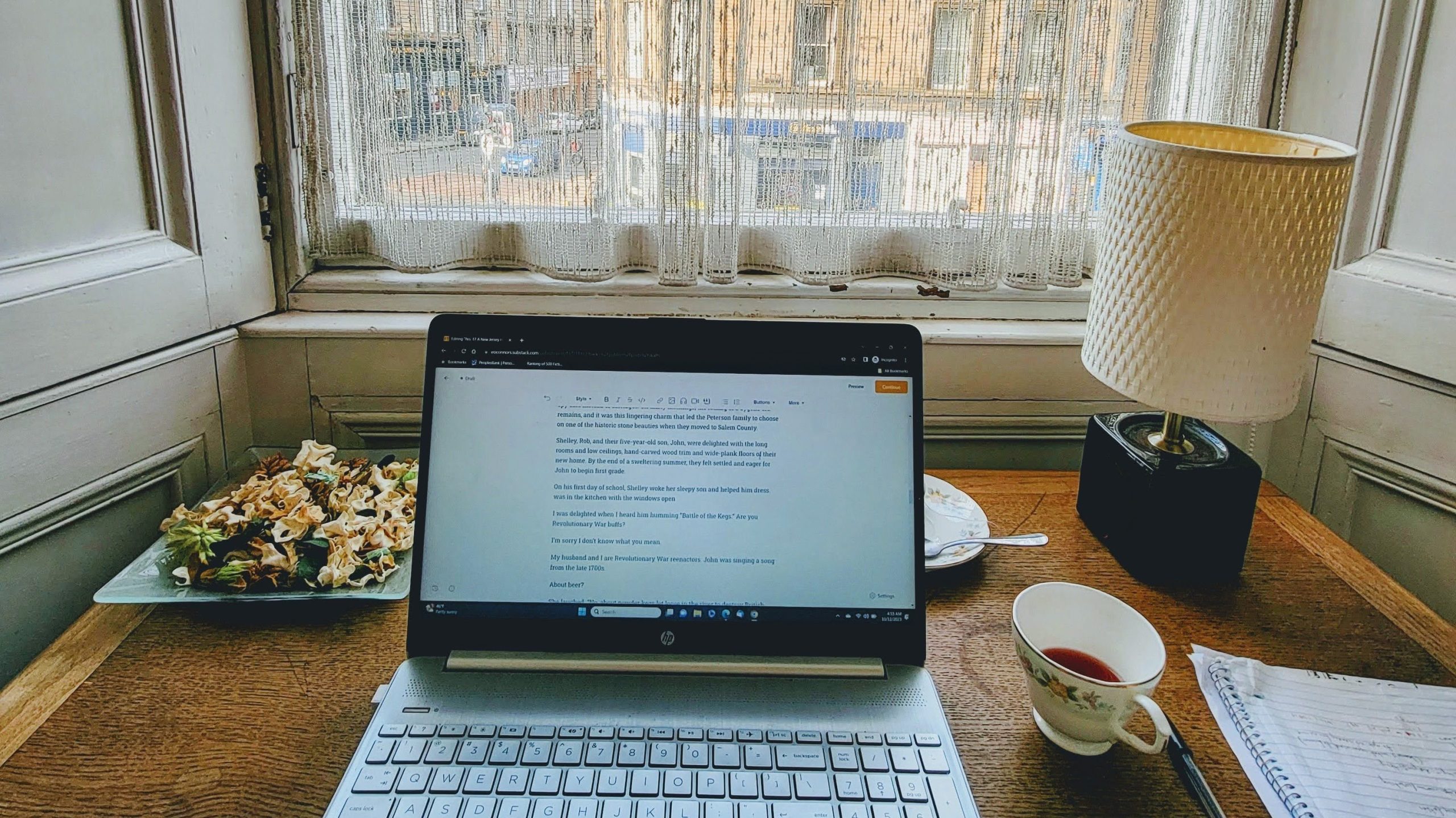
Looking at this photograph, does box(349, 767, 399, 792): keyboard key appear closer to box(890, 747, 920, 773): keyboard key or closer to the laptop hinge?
the laptop hinge

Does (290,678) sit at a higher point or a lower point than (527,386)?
lower

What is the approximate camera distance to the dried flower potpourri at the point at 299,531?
0.76 metres

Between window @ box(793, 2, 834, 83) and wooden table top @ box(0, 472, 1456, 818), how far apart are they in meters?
0.58

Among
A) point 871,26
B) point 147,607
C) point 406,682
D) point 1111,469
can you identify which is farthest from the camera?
point 871,26

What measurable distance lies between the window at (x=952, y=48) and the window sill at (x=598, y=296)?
0.25 m

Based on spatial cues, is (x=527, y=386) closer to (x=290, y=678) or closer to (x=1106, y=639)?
(x=290, y=678)

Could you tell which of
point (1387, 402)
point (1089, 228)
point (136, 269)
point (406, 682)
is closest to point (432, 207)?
point (136, 269)

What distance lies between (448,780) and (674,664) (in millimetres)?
174

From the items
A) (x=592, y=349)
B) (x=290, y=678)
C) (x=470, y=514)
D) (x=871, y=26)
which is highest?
(x=871, y=26)

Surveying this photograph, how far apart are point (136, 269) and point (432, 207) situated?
0.32m

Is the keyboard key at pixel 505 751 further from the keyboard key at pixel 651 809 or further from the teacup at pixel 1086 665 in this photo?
the teacup at pixel 1086 665

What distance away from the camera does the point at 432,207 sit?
1.09m

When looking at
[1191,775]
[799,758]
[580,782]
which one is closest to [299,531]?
[580,782]

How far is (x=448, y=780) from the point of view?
570 mm
